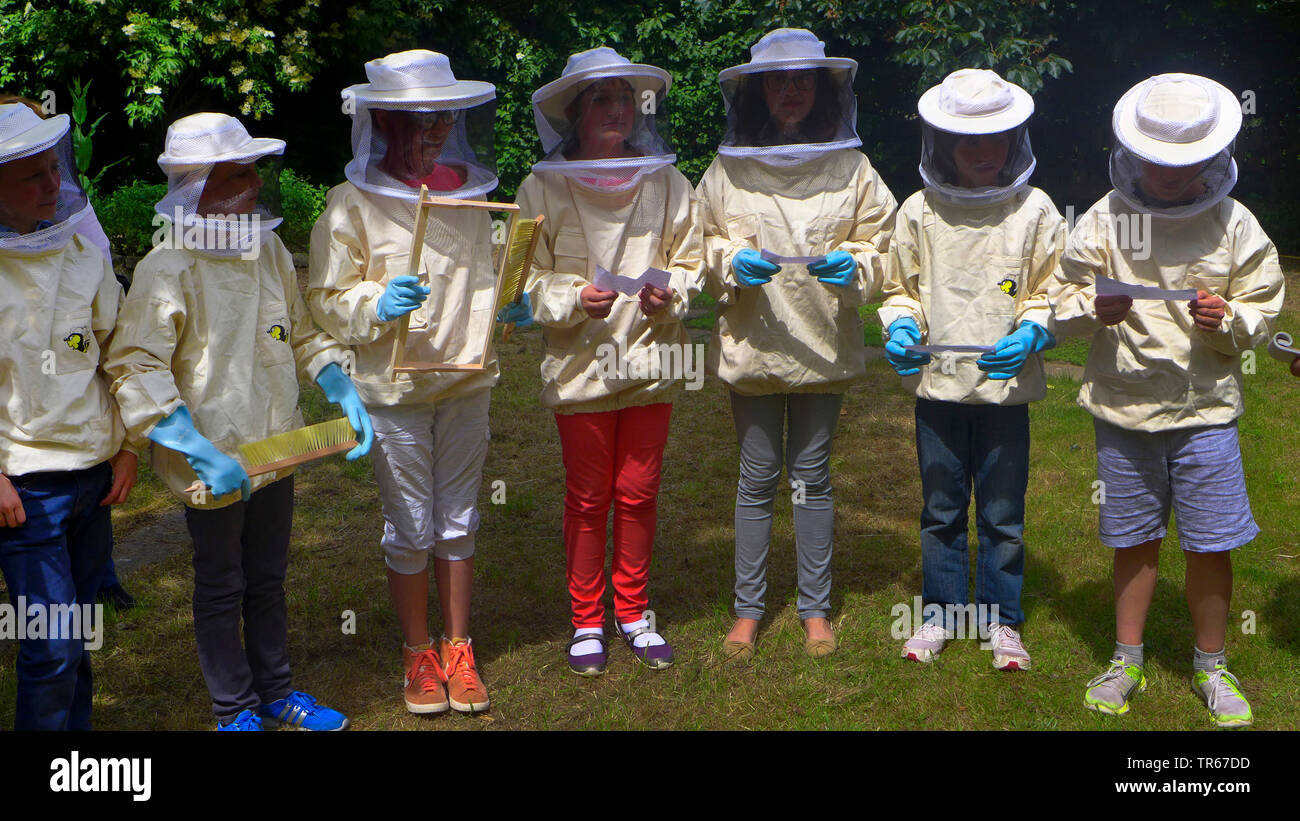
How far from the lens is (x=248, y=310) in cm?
308

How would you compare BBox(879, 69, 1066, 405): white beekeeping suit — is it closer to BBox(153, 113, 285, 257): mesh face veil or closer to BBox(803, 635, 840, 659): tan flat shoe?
BBox(803, 635, 840, 659): tan flat shoe

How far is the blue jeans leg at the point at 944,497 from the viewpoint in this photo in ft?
12.4

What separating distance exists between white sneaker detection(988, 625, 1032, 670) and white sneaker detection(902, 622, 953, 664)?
165 millimetres

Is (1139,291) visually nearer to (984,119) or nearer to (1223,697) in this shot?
(984,119)

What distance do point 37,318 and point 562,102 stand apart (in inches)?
64.2

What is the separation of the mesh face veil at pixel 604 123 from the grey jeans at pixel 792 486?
877 millimetres

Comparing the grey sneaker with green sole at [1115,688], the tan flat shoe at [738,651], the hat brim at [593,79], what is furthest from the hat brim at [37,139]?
the grey sneaker with green sole at [1115,688]

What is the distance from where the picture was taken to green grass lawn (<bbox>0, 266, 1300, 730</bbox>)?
3602mm

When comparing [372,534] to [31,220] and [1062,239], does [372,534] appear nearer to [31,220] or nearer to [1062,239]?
[31,220]

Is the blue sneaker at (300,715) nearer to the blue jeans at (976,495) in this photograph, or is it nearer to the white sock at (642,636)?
the white sock at (642,636)

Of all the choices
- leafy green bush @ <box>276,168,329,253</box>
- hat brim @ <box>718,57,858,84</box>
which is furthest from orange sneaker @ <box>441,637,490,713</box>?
leafy green bush @ <box>276,168,329,253</box>

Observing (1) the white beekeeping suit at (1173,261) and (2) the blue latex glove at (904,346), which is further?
(2) the blue latex glove at (904,346)

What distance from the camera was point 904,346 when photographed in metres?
3.49

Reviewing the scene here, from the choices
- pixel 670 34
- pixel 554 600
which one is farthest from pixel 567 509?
pixel 670 34
